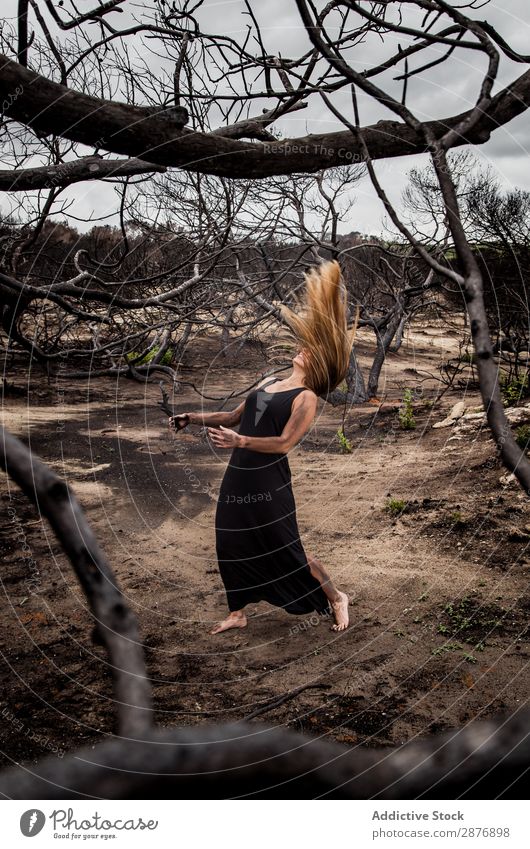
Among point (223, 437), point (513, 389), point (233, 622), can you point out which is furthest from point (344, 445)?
point (223, 437)

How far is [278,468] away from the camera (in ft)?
8.80

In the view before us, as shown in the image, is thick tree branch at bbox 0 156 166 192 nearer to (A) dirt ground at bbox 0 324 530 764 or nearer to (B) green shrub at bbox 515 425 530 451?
(A) dirt ground at bbox 0 324 530 764

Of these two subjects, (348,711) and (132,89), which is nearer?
(348,711)

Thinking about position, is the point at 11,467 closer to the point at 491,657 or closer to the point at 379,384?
the point at 491,657

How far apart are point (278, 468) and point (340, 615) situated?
1.06m

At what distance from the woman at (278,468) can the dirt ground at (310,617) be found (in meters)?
0.29

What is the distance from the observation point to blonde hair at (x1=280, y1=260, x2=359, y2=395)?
2156 millimetres

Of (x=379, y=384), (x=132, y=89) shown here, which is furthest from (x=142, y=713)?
(x=379, y=384)

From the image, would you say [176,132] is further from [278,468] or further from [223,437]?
[278,468]

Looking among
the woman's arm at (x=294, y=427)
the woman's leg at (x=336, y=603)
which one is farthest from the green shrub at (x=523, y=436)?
the woman's arm at (x=294, y=427)

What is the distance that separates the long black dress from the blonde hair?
0.13 metres

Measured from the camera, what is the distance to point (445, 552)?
4598 millimetres

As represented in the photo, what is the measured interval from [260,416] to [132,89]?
91.3 inches

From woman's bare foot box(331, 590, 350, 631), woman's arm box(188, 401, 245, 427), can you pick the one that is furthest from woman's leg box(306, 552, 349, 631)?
woman's arm box(188, 401, 245, 427)
